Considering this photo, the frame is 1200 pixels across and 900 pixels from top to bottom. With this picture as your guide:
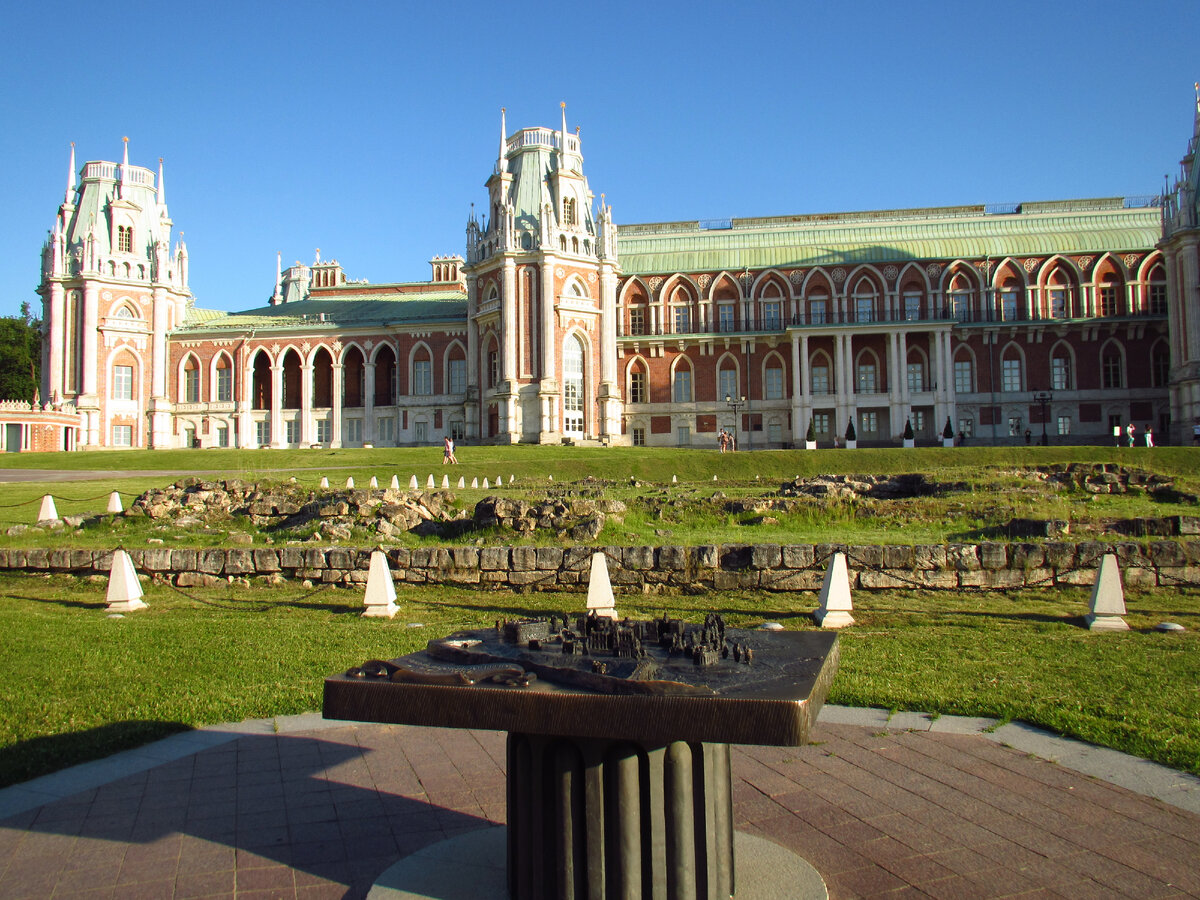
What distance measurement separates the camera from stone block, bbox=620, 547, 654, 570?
12.5 m

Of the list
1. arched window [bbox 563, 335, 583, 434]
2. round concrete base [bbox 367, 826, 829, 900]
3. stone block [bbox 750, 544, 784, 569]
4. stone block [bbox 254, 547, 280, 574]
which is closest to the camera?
round concrete base [bbox 367, 826, 829, 900]

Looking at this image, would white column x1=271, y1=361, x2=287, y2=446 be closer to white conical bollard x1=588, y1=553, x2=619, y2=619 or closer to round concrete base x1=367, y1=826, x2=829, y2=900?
white conical bollard x1=588, y1=553, x2=619, y2=619

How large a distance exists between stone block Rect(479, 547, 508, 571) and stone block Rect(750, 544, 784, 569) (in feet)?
11.6

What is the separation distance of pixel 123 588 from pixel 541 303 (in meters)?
40.1

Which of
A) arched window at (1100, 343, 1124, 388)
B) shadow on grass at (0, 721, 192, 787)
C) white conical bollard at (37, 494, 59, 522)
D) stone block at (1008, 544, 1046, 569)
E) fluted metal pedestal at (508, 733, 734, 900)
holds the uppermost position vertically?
arched window at (1100, 343, 1124, 388)

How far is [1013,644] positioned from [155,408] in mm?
60188

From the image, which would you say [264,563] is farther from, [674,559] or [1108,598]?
[1108,598]

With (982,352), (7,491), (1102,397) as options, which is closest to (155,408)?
(7,491)

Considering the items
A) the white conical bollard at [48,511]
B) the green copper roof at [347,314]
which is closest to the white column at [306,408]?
the green copper roof at [347,314]

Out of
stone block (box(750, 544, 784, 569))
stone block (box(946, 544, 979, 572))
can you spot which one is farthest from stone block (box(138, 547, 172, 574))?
stone block (box(946, 544, 979, 572))

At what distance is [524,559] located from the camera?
12828 millimetres

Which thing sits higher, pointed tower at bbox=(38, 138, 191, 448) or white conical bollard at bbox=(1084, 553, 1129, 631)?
pointed tower at bbox=(38, 138, 191, 448)

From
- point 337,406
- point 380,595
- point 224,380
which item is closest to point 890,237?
point 337,406

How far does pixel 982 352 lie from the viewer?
54844 mm
